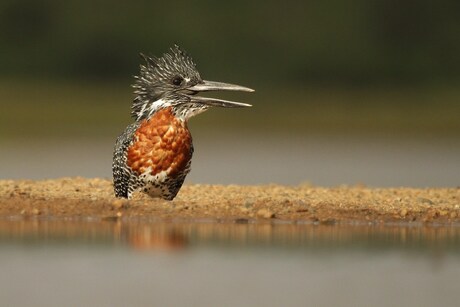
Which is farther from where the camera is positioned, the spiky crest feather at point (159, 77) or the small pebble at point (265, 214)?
the spiky crest feather at point (159, 77)

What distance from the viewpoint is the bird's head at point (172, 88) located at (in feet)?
47.0

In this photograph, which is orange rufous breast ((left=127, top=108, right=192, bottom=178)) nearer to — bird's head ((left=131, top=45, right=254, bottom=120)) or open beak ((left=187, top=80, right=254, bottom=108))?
bird's head ((left=131, top=45, right=254, bottom=120))

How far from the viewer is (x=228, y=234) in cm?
1283

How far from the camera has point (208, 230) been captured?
13.1m

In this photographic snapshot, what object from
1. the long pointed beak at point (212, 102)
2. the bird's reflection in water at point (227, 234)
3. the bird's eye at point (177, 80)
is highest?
the bird's eye at point (177, 80)

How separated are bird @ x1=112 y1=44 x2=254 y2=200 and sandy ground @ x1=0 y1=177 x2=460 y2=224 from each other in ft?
0.84

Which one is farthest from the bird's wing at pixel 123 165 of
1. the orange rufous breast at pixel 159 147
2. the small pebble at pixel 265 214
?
the small pebble at pixel 265 214

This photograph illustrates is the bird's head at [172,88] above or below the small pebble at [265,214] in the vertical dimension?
above

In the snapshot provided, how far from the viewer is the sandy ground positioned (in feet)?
46.0

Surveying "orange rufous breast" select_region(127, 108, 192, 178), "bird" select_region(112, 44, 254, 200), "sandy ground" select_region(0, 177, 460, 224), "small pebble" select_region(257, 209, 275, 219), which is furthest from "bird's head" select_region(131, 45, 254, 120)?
"small pebble" select_region(257, 209, 275, 219)

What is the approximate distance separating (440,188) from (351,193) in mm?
1766

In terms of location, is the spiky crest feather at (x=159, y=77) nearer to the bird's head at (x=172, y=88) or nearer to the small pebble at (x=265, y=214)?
the bird's head at (x=172, y=88)

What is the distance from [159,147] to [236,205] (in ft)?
3.95

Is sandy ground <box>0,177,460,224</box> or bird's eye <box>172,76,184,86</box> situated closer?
sandy ground <box>0,177,460,224</box>
